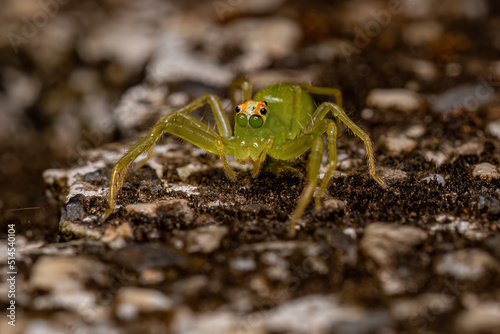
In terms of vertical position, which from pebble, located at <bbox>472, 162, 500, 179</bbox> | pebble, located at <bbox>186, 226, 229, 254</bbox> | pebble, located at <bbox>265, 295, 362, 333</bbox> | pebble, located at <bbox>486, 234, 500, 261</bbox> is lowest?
pebble, located at <bbox>265, 295, 362, 333</bbox>

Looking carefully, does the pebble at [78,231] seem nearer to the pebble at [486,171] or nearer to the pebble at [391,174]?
the pebble at [391,174]

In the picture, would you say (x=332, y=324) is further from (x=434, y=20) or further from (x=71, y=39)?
(x=71, y=39)

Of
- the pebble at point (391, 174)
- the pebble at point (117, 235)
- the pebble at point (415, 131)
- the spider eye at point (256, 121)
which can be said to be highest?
the spider eye at point (256, 121)

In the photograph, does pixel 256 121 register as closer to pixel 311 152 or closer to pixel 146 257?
pixel 311 152

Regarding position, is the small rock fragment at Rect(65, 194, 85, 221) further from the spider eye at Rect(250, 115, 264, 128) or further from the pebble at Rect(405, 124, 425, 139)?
the pebble at Rect(405, 124, 425, 139)

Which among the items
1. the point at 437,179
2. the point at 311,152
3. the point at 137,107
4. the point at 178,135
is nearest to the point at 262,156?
the point at 311,152

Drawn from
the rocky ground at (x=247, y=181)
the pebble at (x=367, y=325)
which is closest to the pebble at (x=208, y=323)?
the rocky ground at (x=247, y=181)

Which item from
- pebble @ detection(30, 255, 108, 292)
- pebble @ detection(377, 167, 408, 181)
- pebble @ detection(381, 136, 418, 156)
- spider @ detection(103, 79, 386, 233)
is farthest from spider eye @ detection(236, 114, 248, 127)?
pebble @ detection(30, 255, 108, 292)
